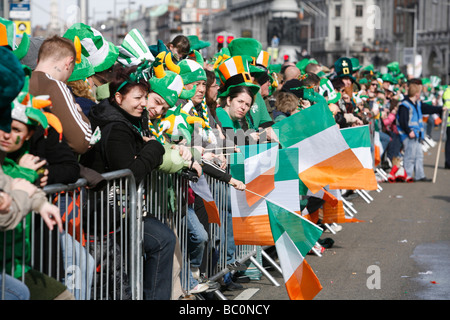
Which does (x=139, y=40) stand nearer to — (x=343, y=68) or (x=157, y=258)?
(x=157, y=258)

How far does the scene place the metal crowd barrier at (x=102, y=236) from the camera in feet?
13.8

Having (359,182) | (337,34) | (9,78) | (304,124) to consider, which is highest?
(337,34)

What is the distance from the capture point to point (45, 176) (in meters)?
4.35

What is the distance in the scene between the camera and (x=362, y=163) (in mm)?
8406

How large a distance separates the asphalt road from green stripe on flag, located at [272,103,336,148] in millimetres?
1329

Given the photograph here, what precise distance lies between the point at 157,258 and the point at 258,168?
1.75 metres

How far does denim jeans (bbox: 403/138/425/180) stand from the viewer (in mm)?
17375

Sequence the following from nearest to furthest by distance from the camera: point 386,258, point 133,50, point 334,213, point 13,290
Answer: point 13,290, point 133,50, point 386,258, point 334,213

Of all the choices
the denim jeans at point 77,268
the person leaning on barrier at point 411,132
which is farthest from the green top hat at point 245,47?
the person leaning on barrier at point 411,132

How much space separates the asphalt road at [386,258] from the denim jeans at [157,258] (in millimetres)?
1710

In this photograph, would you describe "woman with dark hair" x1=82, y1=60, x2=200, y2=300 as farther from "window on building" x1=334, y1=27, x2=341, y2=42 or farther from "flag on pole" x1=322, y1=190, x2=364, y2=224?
"window on building" x1=334, y1=27, x2=341, y2=42

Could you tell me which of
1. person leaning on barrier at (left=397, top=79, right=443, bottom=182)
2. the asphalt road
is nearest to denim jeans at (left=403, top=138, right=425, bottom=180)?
person leaning on barrier at (left=397, top=79, right=443, bottom=182)

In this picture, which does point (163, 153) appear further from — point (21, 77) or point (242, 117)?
point (242, 117)

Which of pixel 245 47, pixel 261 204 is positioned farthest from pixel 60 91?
pixel 245 47
